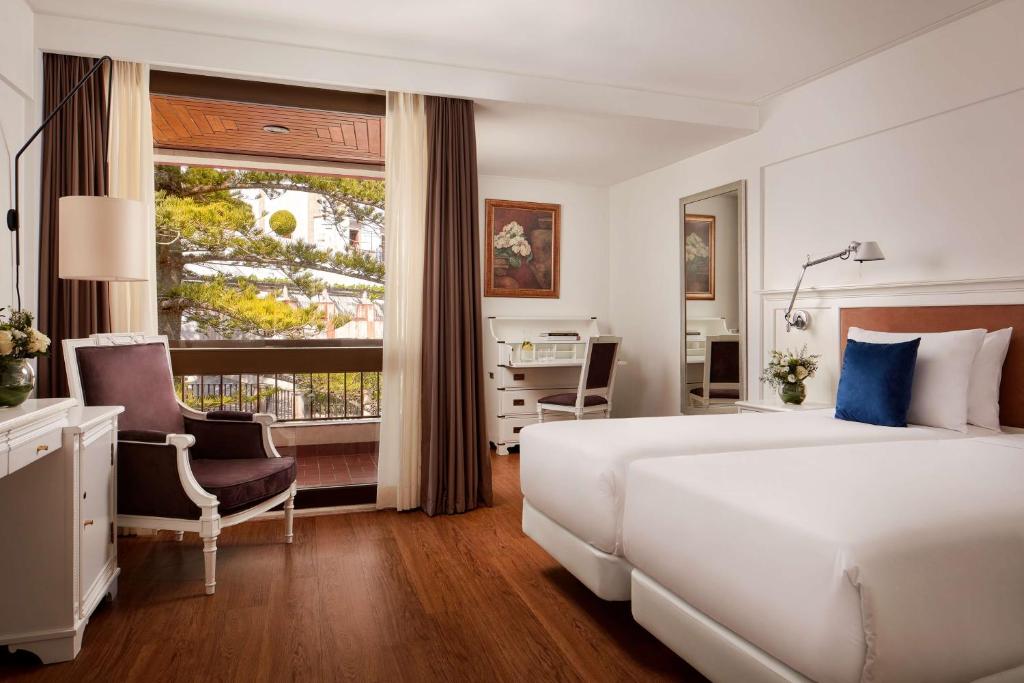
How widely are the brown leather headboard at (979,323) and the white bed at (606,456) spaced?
27 cm

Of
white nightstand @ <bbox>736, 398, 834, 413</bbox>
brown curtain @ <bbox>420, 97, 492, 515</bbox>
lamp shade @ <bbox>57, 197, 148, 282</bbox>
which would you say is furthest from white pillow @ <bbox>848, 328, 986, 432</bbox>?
lamp shade @ <bbox>57, 197, 148, 282</bbox>

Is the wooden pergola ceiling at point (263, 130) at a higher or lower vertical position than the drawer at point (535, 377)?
higher

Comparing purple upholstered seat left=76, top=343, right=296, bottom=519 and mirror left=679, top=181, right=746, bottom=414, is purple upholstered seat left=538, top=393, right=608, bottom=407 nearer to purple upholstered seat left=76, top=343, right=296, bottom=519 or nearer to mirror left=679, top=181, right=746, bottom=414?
mirror left=679, top=181, right=746, bottom=414

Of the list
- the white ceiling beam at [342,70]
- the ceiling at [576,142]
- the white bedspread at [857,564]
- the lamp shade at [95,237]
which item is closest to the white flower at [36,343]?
the lamp shade at [95,237]

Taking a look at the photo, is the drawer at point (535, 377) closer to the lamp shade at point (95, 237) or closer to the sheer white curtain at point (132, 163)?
the sheer white curtain at point (132, 163)

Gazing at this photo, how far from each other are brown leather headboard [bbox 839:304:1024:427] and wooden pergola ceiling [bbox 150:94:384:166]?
315 cm

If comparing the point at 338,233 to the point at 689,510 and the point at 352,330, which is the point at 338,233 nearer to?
the point at 352,330

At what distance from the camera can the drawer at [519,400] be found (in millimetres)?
5641

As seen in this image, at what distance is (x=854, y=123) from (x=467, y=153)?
2310mm

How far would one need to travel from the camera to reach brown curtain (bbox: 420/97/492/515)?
12.5 ft

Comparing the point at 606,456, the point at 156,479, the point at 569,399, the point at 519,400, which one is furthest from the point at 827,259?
the point at 156,479

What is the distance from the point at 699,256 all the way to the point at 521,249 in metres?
1.75

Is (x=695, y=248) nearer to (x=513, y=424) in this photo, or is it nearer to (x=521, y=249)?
(x=521, y=249)

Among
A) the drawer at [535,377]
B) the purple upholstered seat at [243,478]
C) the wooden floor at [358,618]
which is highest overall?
the drawer at [535,377]
